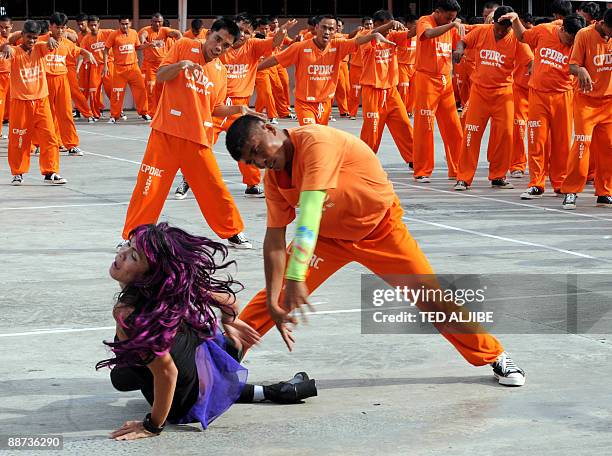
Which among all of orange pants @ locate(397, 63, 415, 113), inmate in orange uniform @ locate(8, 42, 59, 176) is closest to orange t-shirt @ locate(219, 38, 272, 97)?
inmate in orange uniform @ locate(8, 42, 59, 176)

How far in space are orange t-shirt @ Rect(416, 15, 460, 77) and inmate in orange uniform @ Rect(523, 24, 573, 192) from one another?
131 centimetres

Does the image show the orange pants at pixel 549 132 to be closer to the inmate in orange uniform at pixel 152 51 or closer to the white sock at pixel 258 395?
the white sock at pixel 258 395

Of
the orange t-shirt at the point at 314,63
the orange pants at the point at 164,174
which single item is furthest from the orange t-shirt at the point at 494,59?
the orange pants at the point at 164,174

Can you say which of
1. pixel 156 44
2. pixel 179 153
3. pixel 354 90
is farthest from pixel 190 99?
pixel 354 90

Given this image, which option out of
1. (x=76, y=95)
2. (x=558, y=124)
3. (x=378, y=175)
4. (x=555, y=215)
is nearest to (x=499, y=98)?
(x=558, y=124)

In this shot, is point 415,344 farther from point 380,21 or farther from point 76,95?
point 76,95

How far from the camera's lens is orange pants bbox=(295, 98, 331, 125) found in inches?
571

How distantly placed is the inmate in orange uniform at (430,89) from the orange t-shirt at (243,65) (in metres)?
1.84

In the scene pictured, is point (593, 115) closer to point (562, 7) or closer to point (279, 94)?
point (562, 7)

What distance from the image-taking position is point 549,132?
45.3ft

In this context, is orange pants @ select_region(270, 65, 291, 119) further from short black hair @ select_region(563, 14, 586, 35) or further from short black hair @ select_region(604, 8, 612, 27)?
short black hair @ select_region(604, 8, 612, 27)

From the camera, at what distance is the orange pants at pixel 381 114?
15.7m

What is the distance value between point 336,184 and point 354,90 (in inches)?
845

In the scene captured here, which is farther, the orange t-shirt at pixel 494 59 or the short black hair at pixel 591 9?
the short black hair at pixel 591 9
